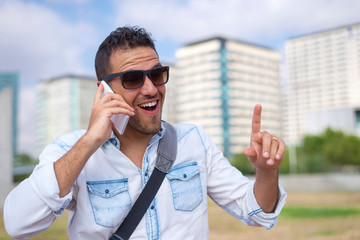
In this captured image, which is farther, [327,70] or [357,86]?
[327,70]

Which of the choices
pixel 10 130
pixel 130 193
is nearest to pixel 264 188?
pixel 130 193

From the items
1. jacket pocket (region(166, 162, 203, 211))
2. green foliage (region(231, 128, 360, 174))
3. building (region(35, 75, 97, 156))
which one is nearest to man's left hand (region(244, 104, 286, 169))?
jacket pocket (region(166, 162, 203, 211))

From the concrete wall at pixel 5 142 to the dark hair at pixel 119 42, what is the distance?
18.0m

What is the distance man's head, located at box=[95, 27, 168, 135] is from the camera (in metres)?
2.32

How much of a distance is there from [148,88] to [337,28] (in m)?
186

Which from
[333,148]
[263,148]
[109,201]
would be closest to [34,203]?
[109,201]

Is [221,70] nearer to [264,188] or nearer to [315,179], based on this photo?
[315,179]

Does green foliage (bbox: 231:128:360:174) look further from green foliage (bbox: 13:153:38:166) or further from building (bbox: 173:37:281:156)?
building (bbox: 173:37:281:156)

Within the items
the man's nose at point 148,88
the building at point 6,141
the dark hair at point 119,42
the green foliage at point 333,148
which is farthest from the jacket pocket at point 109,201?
the green foliage at point 333,148

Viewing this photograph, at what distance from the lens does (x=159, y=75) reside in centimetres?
241

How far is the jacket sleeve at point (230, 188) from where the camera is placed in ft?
7.63

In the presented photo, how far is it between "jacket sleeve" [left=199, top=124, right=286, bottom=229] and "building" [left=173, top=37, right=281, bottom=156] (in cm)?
12475

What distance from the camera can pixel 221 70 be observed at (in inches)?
5344

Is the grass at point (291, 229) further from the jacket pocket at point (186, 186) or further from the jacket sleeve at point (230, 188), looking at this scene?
the jacket pocket at point (186, 186)
